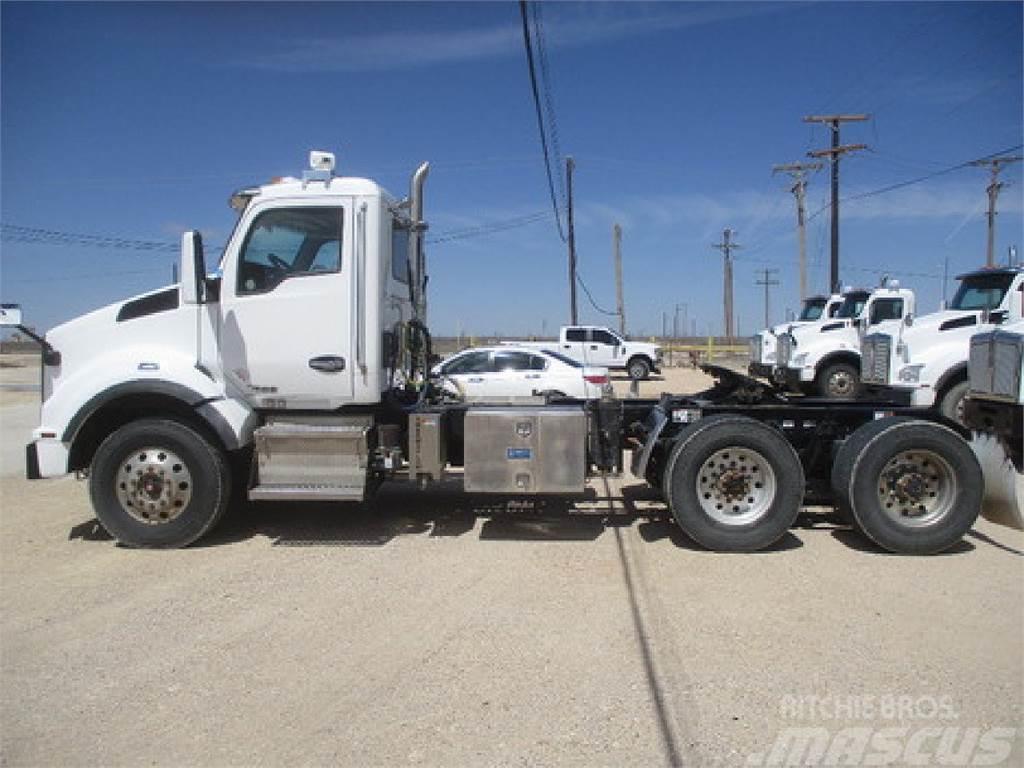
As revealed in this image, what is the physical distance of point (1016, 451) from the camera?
636 centimetres

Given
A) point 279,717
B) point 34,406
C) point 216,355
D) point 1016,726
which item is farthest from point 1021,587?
point 34,406

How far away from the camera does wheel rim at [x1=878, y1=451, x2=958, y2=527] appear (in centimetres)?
648

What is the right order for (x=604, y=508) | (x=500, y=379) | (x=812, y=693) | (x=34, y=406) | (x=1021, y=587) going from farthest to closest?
(x=34, y=406)
(x=500, y=379)
(x=604, y=508)
(x=1021, y=587)
(x=812, y=693)

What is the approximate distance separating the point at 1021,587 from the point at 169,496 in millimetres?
6376

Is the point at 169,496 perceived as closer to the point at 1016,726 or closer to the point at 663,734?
the point at 663,734

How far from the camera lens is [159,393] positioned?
21.6 ft

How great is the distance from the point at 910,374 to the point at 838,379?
5.20 metres

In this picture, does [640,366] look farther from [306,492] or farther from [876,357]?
[306,492]

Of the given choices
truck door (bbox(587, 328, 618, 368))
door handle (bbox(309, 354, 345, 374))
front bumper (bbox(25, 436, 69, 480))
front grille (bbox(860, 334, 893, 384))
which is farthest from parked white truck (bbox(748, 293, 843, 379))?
front bumper (bbox(25, 436, 69, 480))

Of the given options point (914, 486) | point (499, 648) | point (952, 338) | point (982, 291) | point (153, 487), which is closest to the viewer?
point (499, 648)

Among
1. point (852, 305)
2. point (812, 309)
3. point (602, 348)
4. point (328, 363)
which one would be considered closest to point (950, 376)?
point (852, 305)

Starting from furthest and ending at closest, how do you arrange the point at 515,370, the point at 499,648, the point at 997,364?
1. the point at 515,370
2. the point at 997,364
3. the point at 499,648

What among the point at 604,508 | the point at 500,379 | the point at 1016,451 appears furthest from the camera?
the point at 500,379

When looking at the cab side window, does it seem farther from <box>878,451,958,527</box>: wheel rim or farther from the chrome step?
<box>878,451,958,527</box>: wheel rim
